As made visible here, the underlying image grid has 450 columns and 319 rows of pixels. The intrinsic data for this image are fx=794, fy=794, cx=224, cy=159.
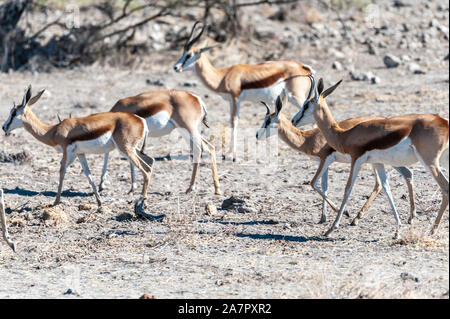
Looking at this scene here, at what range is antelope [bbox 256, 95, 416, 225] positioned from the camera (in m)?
7.89

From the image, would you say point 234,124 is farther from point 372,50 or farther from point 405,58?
point 372,50

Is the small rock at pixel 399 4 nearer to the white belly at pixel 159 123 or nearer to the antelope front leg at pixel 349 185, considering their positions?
the white belly at pixel 159 123

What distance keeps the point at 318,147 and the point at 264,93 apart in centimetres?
323

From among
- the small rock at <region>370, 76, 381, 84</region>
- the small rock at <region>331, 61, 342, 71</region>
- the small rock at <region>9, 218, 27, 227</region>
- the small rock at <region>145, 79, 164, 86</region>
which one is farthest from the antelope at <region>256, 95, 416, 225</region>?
the small rock at <region>331, 61, 342, 71</region>

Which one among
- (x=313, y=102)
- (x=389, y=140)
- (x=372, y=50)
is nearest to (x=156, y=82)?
A: (x=372, y=50)

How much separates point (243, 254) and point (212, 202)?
6.39 feet

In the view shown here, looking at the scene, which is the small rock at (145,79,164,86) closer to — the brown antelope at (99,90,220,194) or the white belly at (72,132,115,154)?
the brown antelope at (99,90,220,194)

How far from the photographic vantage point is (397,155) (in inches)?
277

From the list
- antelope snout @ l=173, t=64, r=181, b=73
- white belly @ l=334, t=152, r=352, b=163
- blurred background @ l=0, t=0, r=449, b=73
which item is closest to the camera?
white belly @ l=334, t=152, r=352, b=163

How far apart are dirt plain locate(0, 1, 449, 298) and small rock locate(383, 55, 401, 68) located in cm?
331

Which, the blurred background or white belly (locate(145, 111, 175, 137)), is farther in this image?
the blurred background

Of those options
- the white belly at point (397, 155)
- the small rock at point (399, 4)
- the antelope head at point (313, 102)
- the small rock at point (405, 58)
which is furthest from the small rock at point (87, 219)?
the small rock at point (399, 4)
